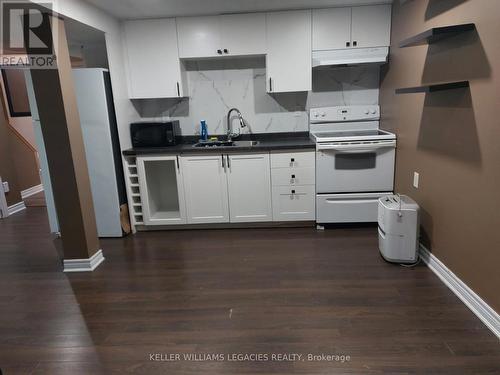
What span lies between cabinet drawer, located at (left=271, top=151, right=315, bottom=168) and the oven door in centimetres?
9

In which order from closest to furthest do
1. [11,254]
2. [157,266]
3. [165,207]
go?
[157,266], [11,254], [165,207]

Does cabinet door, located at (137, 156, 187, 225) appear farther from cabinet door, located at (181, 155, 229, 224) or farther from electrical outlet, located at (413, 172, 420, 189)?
electrical outlet, located at (413, 172, 420, 189)

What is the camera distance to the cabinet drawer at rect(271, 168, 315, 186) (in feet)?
11.5

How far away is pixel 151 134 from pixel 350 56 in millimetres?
2287

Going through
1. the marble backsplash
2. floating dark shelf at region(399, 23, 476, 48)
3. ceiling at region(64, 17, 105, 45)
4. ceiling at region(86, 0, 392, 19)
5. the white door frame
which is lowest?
the white door frame

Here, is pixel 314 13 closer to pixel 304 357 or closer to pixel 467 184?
pixel 467 184

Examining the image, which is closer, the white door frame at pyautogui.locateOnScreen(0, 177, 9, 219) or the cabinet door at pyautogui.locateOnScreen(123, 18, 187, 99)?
the cabinet door at pyautogui.locateOnScreen(123, 18, 187, 99)

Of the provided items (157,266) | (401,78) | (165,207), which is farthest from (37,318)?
(401,78)

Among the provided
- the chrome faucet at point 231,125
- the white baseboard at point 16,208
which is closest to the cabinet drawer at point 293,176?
the chrome faucet at point 231,125

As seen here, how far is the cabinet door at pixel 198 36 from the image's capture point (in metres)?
3.48

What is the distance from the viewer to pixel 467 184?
2129 millimetres

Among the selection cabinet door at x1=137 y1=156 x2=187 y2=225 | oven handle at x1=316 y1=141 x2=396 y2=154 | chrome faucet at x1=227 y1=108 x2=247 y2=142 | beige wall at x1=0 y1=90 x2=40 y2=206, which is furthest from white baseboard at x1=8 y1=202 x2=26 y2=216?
oven handle at x1=316 y1=141 x2=396 y2=154

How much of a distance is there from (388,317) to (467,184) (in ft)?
3.22

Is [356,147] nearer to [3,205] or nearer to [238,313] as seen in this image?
[238,313]
